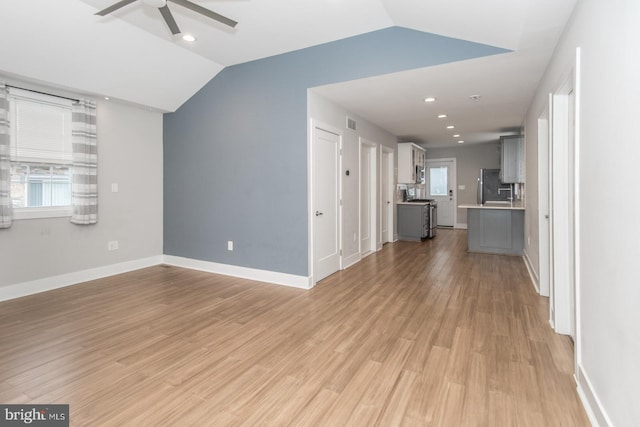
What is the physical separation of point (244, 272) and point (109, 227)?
2108 millimetres

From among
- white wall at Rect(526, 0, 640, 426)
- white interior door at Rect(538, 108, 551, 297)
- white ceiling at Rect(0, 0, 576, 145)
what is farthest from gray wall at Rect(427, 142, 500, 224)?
white wall at Rect(526, 0, 640, 426)

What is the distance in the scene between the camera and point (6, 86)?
147 inches

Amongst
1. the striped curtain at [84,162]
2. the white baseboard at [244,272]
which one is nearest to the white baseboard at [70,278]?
the white baseboard at [244,272]

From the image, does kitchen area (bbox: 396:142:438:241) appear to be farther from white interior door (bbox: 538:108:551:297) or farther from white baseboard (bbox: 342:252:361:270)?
white interior door (bbox: 538:108:551:297)

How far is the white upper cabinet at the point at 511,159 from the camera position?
6653 mm

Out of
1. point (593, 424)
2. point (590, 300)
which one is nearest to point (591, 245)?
point (590, 300)

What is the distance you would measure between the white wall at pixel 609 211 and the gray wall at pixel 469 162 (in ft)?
26.6

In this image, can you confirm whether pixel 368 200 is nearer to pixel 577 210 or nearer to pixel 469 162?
pixel 577 210

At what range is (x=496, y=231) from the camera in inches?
245

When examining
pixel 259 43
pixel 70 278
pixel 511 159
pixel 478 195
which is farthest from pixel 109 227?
pixel 478 195

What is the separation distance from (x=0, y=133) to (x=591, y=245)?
5.44 m

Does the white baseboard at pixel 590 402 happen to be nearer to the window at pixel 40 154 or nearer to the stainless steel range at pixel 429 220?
the window at pixel 40 154

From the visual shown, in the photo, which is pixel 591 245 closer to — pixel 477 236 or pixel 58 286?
pixel 477 236

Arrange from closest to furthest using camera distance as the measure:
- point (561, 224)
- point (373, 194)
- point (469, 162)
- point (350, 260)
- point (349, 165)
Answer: point (561, 224) → point (349, 165) → point (350, 260) → point (373, 194) → point (469, 162)
